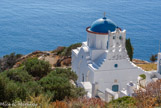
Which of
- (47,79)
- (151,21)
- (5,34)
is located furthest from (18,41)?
(47,79)

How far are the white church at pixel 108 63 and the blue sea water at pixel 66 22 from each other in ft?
98.8

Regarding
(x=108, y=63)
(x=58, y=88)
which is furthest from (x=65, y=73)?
(x=58, y=88)

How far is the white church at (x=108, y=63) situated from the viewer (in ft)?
62.1

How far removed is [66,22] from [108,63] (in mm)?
47419

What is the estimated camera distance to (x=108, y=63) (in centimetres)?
1906

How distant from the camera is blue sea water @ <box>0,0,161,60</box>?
5466 cm

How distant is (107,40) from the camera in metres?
20.2

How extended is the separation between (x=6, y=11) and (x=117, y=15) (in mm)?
29293

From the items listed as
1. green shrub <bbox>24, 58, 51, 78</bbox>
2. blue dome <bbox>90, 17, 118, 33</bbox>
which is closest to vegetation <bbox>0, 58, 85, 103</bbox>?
green shrub <bbox>24, 58, 51, 78</bbox>

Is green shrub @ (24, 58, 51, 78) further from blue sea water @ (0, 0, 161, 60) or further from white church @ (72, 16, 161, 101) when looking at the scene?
blue sea water @ (0, 0, 161, 60)

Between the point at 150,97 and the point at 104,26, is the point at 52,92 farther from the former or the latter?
the point at 104,26

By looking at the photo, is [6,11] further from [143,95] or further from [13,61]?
[143,95]

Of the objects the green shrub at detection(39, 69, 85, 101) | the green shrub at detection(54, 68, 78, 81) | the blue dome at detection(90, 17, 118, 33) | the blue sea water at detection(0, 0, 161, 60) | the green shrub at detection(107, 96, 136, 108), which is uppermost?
the blue dome at detection(90, 17, 118, 33)

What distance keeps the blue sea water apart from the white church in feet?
98.8
